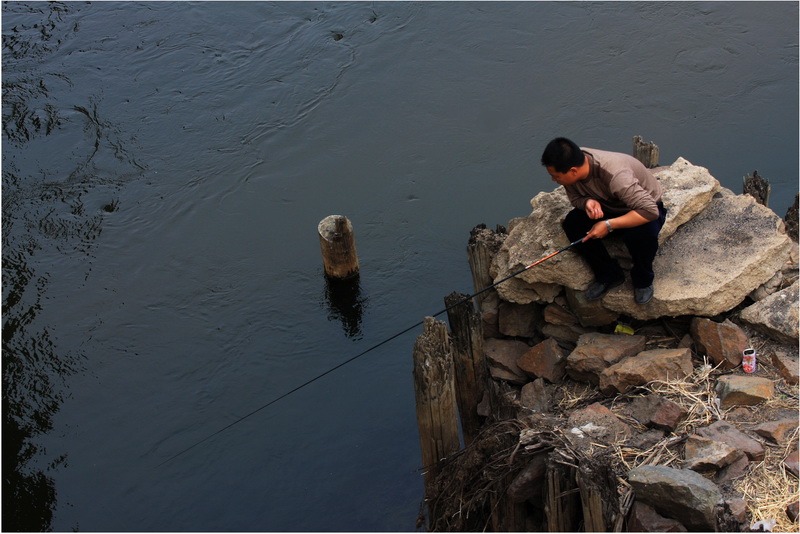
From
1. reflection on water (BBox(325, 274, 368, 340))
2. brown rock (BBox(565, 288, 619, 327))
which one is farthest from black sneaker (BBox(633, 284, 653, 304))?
reflection on water (BBox(325, 274, 368, 340))

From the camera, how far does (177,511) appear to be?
802 cm

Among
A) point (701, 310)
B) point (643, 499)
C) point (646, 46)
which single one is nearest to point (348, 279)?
point (701, 310)

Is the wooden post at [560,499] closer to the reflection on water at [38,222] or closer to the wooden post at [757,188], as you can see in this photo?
the wooden post at [757,188]

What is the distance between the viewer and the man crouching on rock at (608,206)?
21.0 feet

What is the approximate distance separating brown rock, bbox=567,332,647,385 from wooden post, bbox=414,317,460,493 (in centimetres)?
130

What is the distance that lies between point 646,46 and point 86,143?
379 inches

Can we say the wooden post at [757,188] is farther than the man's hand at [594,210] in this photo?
Yes

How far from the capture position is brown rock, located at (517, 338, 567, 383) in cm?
746

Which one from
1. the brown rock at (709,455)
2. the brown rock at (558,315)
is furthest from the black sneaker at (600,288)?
the brown rock at (709,455)

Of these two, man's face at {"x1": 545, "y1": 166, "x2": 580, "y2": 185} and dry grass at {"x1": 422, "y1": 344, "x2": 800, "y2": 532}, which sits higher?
man's face at {"x1": 545, "y1": 166, "x2": 580, "y2": 185}

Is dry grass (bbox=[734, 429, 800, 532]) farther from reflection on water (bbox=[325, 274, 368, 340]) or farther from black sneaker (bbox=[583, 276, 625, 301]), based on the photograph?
reflection on water (bbox=[325, 274, 368, 340])

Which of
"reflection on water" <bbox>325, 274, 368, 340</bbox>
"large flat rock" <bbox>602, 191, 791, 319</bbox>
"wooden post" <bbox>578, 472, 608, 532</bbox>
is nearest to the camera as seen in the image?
"wooden post" <bbox>578, 472, 608, 532</bbox>

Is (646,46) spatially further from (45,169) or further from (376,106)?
(45,169)

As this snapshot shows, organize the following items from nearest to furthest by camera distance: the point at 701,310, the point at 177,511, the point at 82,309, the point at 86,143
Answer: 1. the point at 701,310
2. the point at 177,511
3. the point at 82,309
4. the point at 86,143
